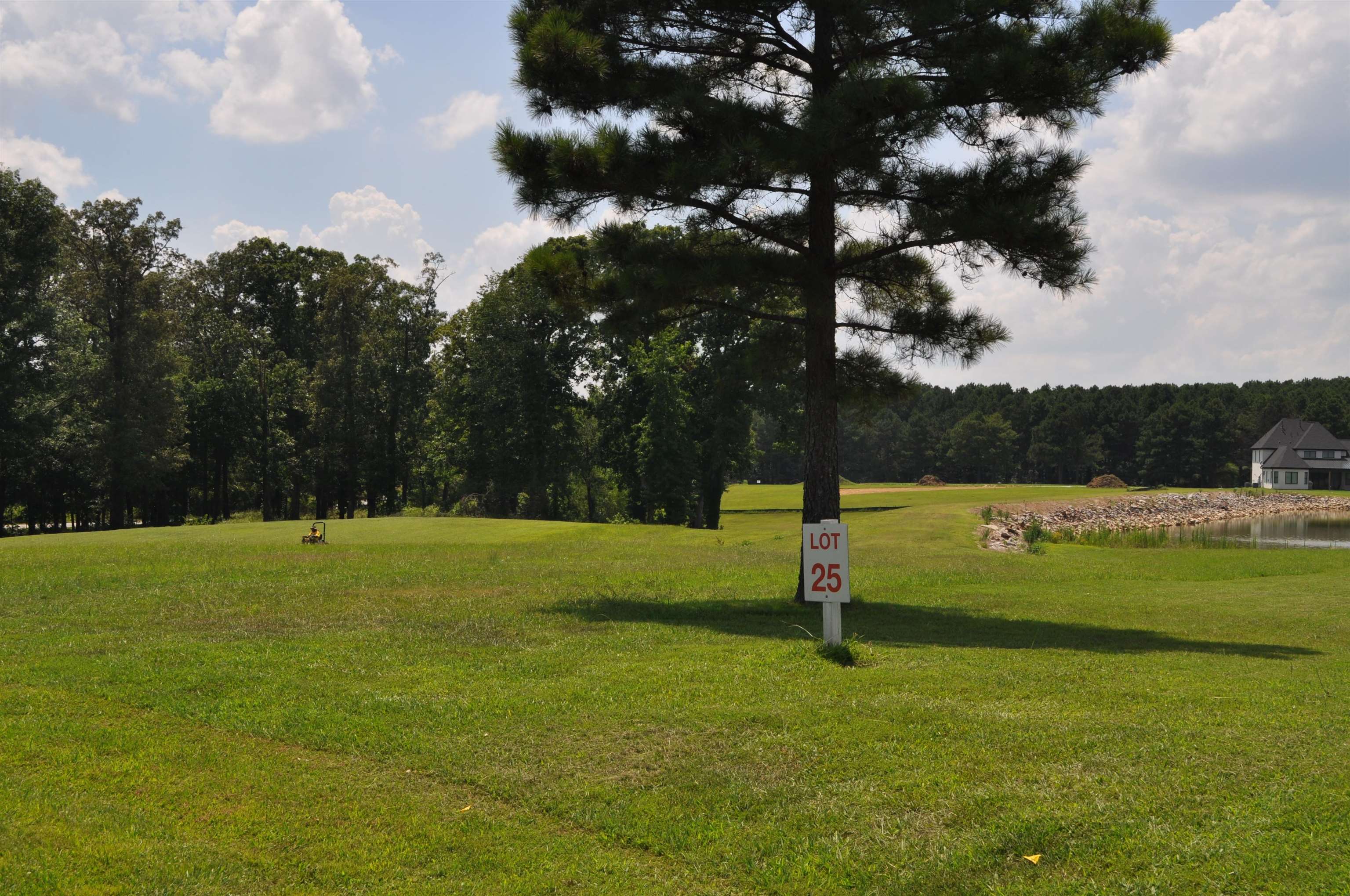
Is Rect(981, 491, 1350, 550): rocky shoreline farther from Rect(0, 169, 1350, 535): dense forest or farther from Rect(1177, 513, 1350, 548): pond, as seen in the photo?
Rect(0, 169, 1350, 535): dense forest

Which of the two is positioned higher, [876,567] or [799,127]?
[799,127]

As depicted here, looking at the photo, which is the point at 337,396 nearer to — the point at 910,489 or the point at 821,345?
the point at 821,345

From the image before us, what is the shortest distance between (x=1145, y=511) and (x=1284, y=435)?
156 ft

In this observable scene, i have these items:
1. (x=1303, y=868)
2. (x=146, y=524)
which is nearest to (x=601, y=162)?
(x=1303, y=868)

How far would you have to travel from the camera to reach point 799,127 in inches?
516

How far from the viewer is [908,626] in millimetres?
12859

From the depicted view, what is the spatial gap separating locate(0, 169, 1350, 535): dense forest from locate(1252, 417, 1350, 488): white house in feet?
228

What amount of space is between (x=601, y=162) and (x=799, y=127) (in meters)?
2.87

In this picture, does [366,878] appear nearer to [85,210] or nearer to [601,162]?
[601,162]

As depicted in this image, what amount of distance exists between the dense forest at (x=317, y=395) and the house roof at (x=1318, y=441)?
2835 inches

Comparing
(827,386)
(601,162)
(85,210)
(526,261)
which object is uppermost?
(85,210)

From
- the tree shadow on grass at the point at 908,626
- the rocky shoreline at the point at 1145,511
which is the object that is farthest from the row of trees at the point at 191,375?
the tree shadow on grass at the point at 908,626

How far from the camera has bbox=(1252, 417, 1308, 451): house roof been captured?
93750mm

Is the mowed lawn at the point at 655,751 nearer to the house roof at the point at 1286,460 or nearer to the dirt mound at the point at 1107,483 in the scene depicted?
the dirt mound at the point at 1107,483
